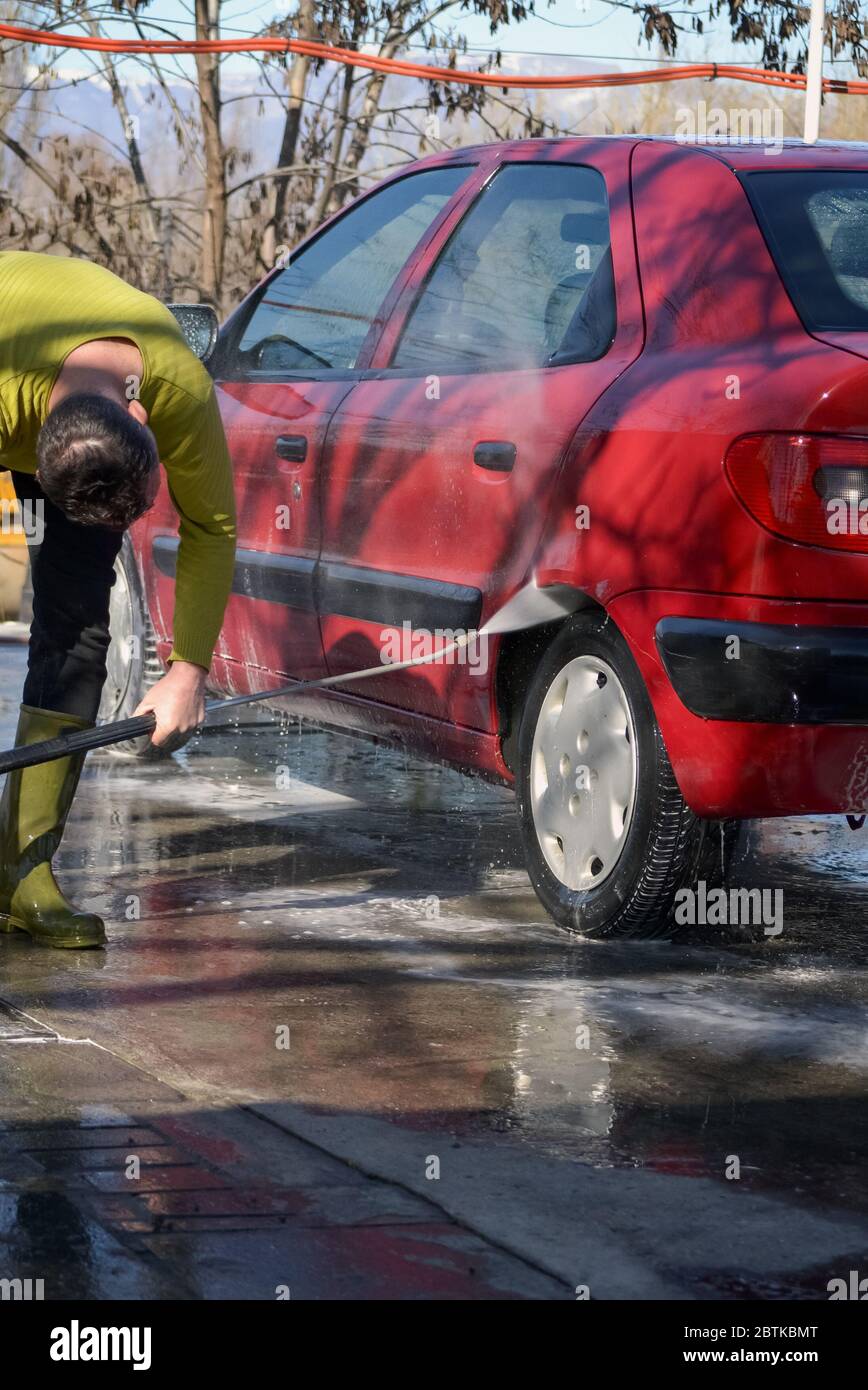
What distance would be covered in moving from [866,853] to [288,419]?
2034mm

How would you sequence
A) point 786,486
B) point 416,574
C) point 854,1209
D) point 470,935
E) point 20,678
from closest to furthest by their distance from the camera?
point 854,1209 → point 786,486 → point 470,935 → point 416,574 → point 20,678

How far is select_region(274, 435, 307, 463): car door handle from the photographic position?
5422 mm

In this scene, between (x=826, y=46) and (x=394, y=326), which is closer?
(x=394, y=326)

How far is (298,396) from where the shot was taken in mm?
5566

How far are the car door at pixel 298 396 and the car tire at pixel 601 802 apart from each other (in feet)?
3.25

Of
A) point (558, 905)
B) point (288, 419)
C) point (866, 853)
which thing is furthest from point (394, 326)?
point (866, 853)

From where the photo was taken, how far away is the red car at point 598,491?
3.97 meters

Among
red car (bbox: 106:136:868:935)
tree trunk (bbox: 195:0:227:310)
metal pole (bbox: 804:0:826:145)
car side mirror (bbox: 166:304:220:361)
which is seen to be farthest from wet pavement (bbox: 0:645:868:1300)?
tree trunk (bbox: 195:0:227:310)

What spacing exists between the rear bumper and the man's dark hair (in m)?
1.11

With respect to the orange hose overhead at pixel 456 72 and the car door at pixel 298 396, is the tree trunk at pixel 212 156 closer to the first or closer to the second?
the orange hose overhead at pixel 456 72

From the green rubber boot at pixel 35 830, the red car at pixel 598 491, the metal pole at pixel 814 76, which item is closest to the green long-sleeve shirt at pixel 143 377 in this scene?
the green rubber boot at pixel 35 830

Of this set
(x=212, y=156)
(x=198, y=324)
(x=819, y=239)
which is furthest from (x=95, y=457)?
(x=212, y=156)
